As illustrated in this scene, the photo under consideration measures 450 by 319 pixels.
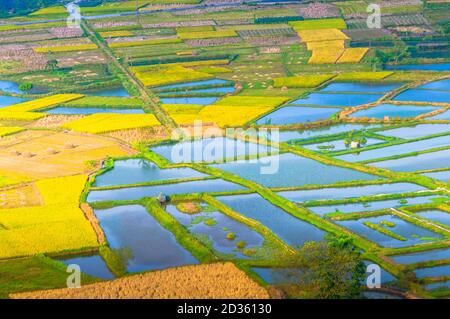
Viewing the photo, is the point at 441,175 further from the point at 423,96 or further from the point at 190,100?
the point at 190,100

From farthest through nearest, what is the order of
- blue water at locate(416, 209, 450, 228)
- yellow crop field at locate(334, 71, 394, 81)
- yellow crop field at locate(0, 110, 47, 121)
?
1. yellow crop field at locate(334, 71, 394, 81)
2. yellow crop field at locate(0, 110, 47, 121)
3. blue water at locate(416, 209, 450, 228)

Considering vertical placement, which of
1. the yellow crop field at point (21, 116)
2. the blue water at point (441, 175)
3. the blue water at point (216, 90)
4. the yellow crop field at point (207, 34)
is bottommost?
the blue water at point (441, 175)

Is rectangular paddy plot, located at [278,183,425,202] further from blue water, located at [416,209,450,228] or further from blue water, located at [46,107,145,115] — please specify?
blue water, located at [46,107,145,115]

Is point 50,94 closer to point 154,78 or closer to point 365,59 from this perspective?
point 154,78

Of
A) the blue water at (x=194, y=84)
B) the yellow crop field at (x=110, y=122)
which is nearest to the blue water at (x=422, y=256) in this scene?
the yellow crop field at (x=110, y=122)

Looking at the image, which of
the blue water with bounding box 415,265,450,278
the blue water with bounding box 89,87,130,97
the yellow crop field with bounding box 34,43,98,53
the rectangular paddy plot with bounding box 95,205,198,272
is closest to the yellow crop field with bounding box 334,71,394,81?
the blue water with bounding box 89,87,130,97

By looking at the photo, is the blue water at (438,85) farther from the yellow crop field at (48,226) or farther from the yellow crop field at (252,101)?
the yellow crop field at (48,226)

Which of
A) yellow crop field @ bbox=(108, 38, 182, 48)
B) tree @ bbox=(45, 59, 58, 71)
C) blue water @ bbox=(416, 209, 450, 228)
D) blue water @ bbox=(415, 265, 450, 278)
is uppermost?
yellow crop field @ bbox=(108, 38, 182, 48)

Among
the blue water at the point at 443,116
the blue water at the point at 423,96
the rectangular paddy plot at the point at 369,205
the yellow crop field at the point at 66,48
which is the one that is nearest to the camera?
the rectangular paddy plot at the point at 369,205
